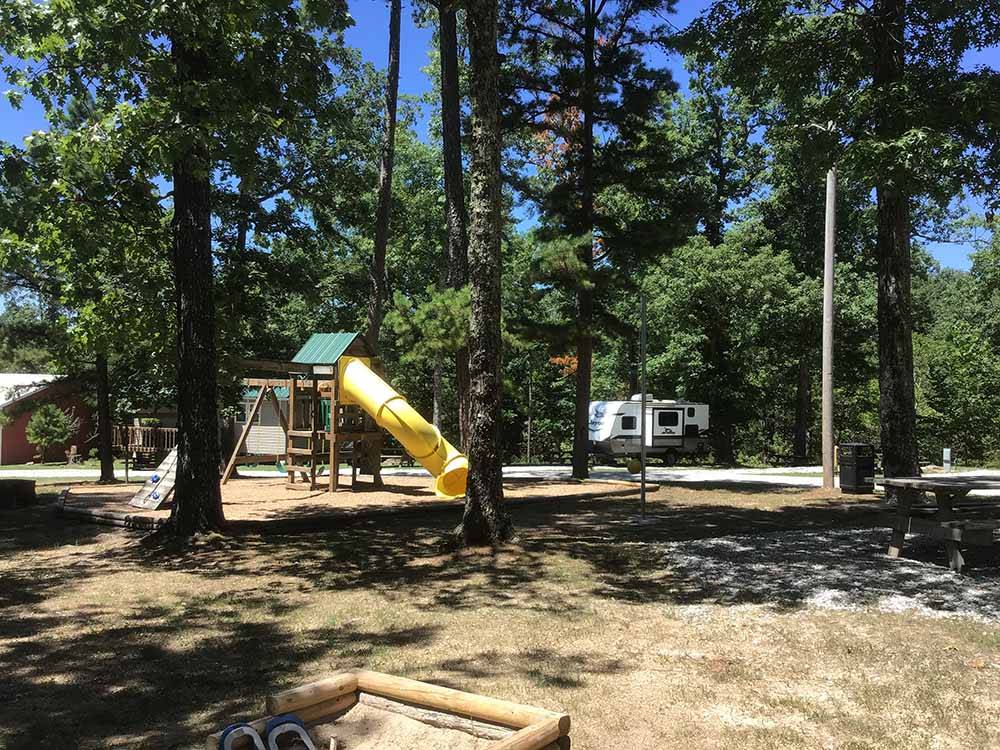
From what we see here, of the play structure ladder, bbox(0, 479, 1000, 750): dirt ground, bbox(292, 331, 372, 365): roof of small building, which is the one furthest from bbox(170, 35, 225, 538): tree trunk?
bbox(292, 331, 372, 365): roof of small building

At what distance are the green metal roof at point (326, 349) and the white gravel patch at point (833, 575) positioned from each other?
8.42 m

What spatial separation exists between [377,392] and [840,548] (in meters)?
8.26

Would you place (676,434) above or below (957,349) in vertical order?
below

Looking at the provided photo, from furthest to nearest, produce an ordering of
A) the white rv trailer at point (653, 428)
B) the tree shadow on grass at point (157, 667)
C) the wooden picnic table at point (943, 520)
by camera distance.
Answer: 1. the white rv trailer at point (653, 428)
2. the wooden picnic table at point (943, 520)
3. the tree shadow on grass at point (157, 667)

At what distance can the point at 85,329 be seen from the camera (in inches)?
498

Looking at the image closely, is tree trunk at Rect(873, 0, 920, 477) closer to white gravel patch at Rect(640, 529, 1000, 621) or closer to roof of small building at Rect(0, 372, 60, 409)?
white gravel patch at Rect(640, 529, 1000, 621)

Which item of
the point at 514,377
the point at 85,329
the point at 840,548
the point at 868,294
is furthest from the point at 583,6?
the point at 514,377

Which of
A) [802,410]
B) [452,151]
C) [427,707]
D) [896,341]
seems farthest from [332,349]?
[802,410]

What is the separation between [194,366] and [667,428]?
2297cm

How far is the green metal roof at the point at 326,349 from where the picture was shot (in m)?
15.2

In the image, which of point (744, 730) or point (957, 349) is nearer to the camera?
point (744, 730)

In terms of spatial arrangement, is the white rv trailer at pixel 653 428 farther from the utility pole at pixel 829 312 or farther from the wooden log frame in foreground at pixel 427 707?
the wooden log frame in foreground at pixel 427 707

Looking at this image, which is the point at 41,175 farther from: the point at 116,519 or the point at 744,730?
the point at 744,730

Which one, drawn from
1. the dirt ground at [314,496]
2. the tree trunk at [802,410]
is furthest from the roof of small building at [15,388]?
the tree trunk at [802,410]
